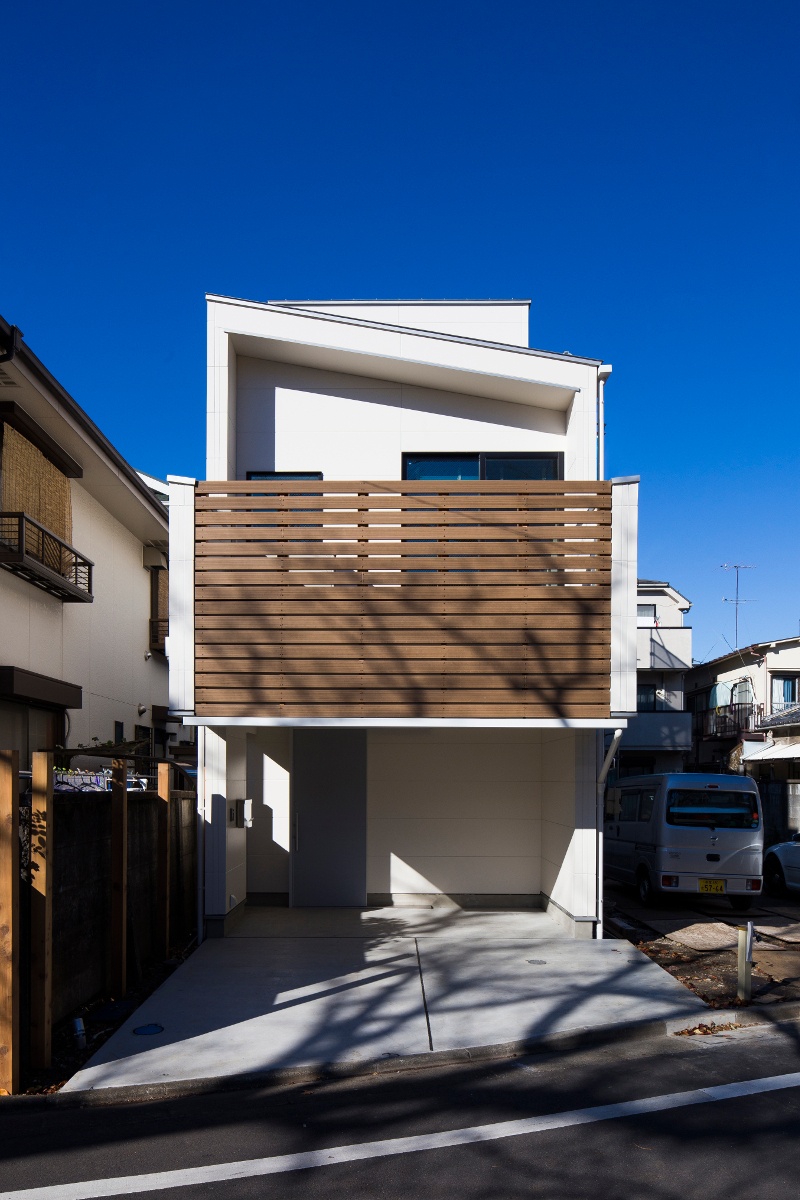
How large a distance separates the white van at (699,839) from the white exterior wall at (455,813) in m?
2.77

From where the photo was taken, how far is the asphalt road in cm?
495

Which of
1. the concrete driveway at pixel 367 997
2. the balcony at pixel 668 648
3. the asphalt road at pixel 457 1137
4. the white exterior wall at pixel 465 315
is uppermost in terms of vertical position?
the white exterior wall at pixel 465 315

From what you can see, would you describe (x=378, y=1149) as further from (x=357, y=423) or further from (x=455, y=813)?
(x=357, y=423)

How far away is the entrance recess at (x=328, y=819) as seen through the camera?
1291 cm

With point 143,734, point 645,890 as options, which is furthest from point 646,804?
point 143,734

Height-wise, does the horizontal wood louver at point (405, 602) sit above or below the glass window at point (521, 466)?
below

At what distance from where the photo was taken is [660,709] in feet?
133

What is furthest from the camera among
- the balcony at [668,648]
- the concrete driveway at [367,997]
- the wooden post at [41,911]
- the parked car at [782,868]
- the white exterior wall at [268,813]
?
the balcony at [668,648]

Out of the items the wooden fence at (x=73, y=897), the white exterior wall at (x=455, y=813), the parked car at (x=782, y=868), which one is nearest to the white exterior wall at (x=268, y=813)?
the white exterior wall at (x=455, y=813)

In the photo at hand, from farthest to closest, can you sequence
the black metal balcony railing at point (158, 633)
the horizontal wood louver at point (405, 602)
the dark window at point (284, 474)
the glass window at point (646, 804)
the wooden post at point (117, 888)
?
the black metal balcony railing at point (158, 633) < the glass window at point (646, 804) < the dark window at point (284, 474) < the horizontal wood louver at point (405, 602) < the wooden post at point (117, 888)

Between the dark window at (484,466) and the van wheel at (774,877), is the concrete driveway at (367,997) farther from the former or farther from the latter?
the van wheel at (774,877)

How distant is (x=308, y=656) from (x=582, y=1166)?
582cm

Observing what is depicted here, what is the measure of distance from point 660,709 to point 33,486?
30.4 metres

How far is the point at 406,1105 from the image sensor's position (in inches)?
244
